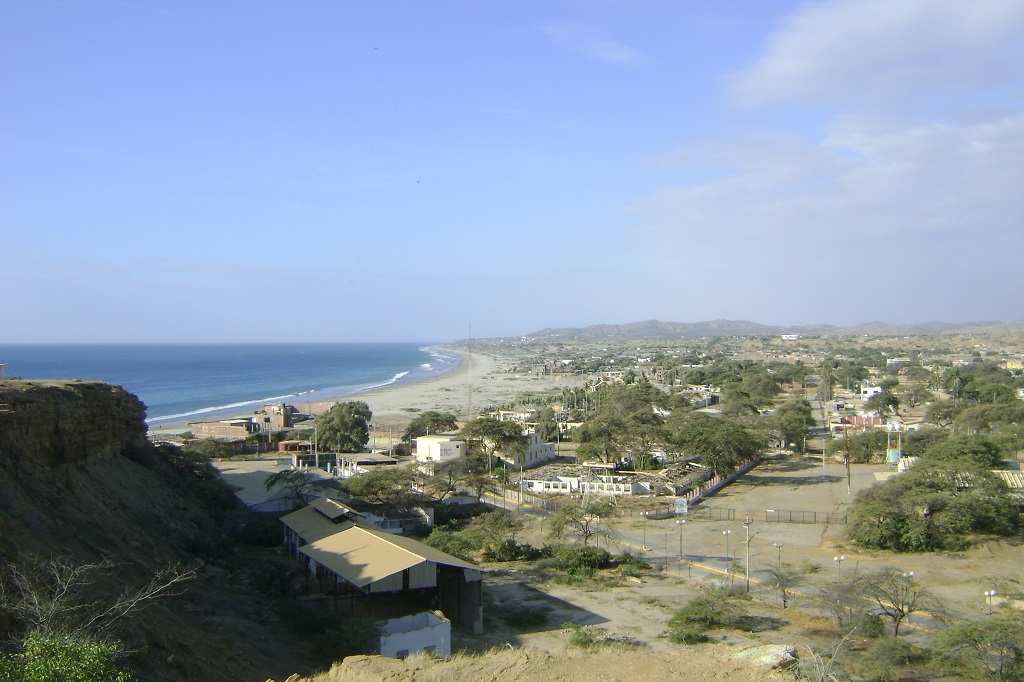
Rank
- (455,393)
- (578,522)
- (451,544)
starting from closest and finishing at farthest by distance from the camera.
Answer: (451,544) < (578,522) < (455,393)

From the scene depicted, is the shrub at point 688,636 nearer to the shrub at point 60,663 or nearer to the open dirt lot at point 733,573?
the open dirt lot at point 733,573

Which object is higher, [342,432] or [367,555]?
[367,555]

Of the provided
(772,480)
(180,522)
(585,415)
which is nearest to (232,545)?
(180,522)

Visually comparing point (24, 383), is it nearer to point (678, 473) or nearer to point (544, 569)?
point (544, 569)

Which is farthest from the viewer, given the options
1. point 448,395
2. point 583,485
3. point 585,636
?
point 448,395

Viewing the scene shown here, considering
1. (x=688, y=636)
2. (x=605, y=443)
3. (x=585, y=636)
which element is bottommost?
(x=688, y=636)

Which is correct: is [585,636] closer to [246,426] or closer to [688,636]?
[688,636]

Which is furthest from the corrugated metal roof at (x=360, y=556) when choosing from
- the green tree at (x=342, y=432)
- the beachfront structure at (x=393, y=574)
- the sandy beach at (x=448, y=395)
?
the sandy beach at (x=448, y=395)

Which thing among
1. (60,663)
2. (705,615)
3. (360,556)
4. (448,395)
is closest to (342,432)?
(360,556)
